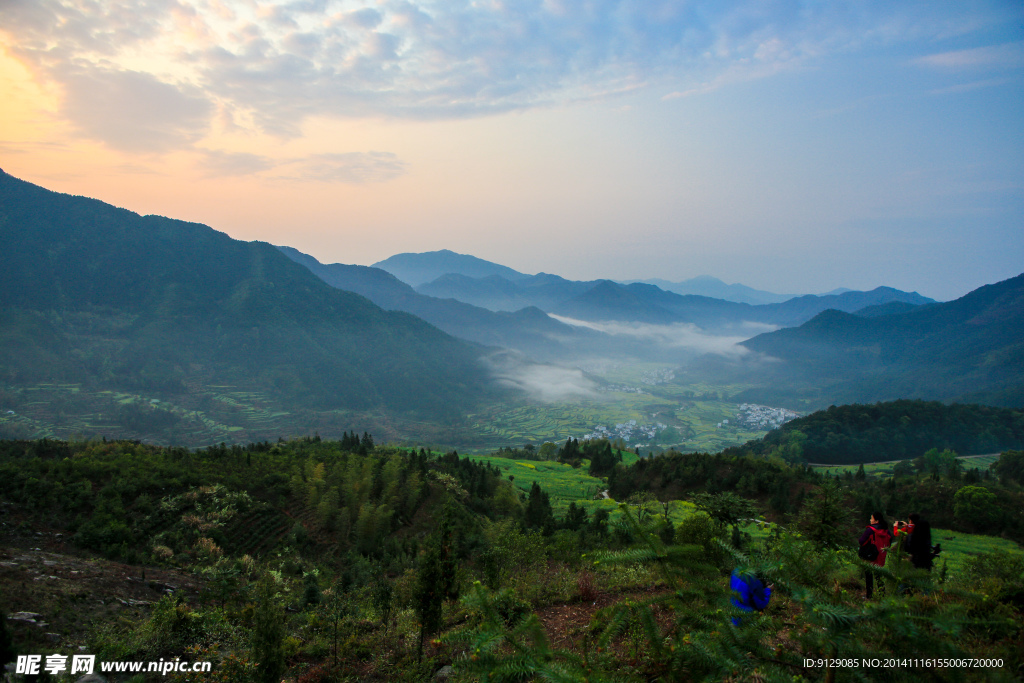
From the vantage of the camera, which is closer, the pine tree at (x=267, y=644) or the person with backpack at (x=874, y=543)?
the person with backpack at (x=874, y=543)

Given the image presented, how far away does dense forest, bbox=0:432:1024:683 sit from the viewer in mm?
4223

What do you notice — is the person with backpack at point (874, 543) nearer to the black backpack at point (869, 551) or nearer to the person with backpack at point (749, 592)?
the black backpack at point (869, 551)

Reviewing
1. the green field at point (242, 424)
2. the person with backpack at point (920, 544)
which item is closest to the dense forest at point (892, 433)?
the green field at point (242, 424)

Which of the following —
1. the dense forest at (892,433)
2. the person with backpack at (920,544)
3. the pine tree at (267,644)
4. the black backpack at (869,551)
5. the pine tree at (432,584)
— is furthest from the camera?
the dense forest at (892,433)

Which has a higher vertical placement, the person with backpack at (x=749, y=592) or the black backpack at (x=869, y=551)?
the person with backpack at (x=749, y=592)

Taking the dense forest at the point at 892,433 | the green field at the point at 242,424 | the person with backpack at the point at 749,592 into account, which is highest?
the person with backpack at the point at 749,592

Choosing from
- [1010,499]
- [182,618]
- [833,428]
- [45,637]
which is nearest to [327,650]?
[182,618]

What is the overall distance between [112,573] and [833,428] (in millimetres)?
146072

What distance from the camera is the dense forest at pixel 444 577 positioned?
422 centimetres

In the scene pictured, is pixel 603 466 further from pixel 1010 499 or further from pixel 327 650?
pixel 327 650

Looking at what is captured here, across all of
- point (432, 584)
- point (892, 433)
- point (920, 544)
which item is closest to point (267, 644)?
point (432, 584)

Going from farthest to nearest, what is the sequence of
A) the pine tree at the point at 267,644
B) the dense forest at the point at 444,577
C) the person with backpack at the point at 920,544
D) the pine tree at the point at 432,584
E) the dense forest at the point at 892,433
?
the dense forest at the point at 892,433 → the pine tree at the point at 432,584 → the pine tree at the point at 267,644 → the person with backpack at the point at 920,544 → the dense forest at the point at 444,577

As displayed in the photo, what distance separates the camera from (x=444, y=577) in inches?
422

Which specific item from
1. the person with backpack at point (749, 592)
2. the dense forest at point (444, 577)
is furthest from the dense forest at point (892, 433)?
the person with backpack at point (749, 592)
